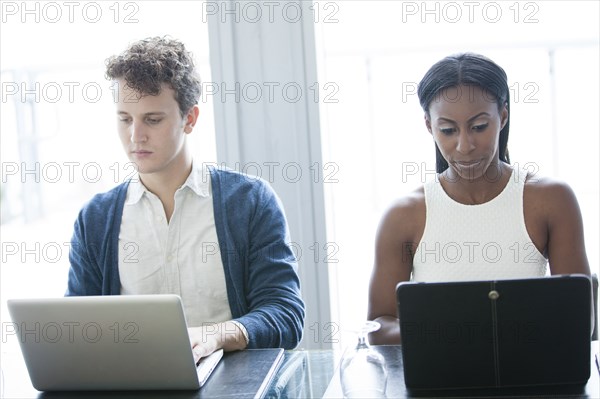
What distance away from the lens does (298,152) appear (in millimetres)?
2502

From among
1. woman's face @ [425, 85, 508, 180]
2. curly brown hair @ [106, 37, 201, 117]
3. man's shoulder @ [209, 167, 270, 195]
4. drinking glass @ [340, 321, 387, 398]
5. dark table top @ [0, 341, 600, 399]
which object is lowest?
dark table top @ [0, 341, 600, 399]

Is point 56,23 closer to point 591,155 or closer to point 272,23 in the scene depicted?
point 272,23

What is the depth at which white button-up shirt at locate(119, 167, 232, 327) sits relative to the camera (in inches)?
75.9

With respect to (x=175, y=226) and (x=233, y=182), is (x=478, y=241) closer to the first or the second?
(x=233, y=182)

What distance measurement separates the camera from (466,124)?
1751mm

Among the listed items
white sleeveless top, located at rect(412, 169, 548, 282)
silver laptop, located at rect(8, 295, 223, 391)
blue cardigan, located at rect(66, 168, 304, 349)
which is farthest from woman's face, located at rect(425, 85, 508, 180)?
silver laptop, located at rect(8, 295, 223, 391)

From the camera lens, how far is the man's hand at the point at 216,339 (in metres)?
1.55

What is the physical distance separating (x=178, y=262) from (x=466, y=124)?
2.42ft

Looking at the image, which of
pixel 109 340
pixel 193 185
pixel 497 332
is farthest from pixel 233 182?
pixel 497 332

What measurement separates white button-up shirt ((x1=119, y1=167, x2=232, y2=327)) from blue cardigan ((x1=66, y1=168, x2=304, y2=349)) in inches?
0.9

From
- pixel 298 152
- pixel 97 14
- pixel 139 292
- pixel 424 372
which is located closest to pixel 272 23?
pixel 298 152

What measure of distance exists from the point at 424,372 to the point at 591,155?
2466 millimetres

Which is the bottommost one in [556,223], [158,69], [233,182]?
[556,223]

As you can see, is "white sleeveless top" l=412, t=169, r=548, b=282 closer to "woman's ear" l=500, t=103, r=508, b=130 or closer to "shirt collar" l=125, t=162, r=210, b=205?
"woman's ear" l=500, t=103, r=508, b=130
